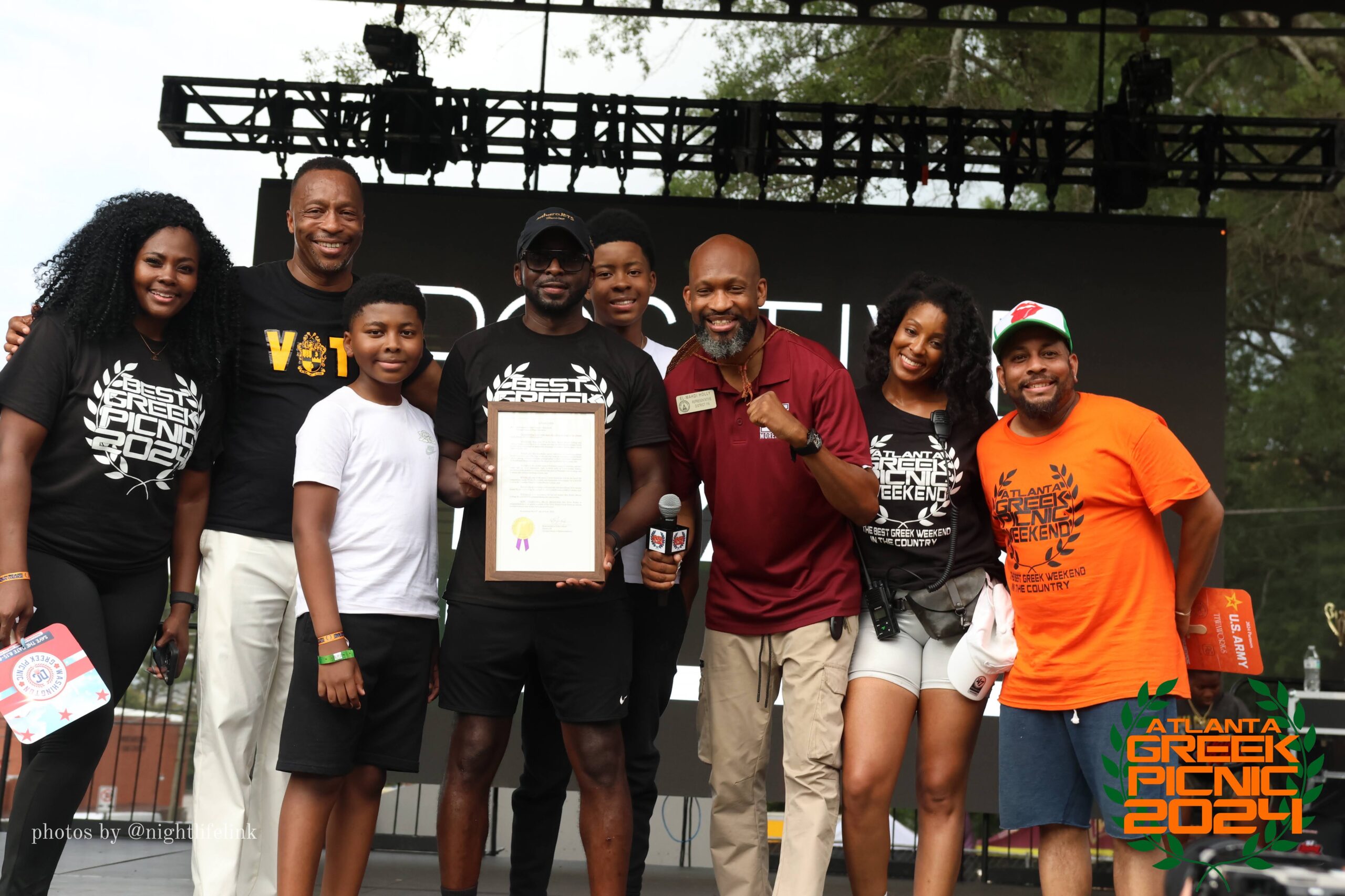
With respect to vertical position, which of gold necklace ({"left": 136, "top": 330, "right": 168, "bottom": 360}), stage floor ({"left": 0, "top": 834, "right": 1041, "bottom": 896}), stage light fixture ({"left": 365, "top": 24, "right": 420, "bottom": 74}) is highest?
stage light fixture ({"left": 365, "top": 24, "right": 420, "bottom": 74})

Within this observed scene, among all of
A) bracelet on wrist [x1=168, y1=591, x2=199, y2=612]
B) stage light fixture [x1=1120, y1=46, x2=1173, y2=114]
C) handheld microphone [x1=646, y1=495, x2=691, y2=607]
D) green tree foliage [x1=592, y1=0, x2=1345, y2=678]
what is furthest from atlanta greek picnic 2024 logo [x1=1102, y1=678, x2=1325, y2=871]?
green tree foliage [x1=592, y1=0, x2=1345, y2=678]

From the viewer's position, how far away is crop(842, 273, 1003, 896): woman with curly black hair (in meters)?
3.39

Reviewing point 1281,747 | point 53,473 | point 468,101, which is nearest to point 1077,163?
point 468,101

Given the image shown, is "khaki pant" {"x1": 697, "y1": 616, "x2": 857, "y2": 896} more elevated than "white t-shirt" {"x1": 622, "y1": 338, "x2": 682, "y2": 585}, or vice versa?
"white t-shirt" {"x1": 622, "y1": 338, "x2": 682, "y2": 585}

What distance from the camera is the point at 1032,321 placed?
11.1 feet

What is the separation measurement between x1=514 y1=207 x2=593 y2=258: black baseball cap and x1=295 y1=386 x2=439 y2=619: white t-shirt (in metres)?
0.62

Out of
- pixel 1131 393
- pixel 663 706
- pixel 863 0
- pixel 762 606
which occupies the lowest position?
pixel 663 706

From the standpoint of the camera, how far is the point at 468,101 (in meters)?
7.61

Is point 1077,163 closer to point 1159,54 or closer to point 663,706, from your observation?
point 663,706

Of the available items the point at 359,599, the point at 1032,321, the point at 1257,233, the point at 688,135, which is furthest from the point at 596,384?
the point at 1257,233

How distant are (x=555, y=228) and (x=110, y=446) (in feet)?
4.49

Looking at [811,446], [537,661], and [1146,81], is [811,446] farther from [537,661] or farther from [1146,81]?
[1146,81]

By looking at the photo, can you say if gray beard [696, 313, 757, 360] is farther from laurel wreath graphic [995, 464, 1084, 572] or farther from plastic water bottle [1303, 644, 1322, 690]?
plastic water bottle [1303, 644, 1322, 690]

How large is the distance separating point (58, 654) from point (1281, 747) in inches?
136
